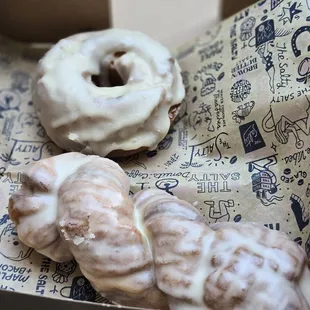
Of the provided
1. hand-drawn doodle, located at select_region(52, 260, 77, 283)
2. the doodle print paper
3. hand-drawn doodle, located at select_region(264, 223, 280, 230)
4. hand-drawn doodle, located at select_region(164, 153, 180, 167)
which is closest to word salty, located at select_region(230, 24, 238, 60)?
the doodle print paper

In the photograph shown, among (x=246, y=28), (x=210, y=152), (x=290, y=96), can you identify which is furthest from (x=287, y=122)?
(x=246, y=28)

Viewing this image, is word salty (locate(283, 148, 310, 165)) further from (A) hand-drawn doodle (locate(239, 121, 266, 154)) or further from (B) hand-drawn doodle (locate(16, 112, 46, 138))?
(B) hand-drawn doodle (locate(16, 112, 46, 138))

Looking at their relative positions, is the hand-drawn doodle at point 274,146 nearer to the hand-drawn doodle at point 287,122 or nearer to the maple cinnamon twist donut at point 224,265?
the hand-drawn doodle at point 287,122

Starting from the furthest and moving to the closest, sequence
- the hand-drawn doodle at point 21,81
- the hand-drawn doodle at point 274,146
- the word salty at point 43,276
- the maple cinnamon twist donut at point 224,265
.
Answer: the hand-drawn doodle at point 21,81 → the hand-drawn doodle at point 274,146 → the word salty at point 43,276 → the maple cinnamon twist donut at point 224,265

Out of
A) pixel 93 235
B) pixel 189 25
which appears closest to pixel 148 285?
pixel 93 235

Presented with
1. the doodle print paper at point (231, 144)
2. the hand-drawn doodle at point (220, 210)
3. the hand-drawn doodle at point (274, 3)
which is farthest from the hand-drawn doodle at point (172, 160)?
the hand-drawn doodle at point (274, 3)

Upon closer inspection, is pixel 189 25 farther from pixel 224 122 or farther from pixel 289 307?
pixel 289 307

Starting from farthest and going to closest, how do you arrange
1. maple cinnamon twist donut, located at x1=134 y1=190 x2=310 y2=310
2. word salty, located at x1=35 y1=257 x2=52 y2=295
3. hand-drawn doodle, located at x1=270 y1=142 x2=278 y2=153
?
hand-drawn doodle, located at x1=270 y1=142 x2=278 y2=153 < word salty, located at x1=35 y1=257 x2=52 y2=295 < maple cinnamon twist donut, located at x1=134 y1=190 x2=310 y2=310
